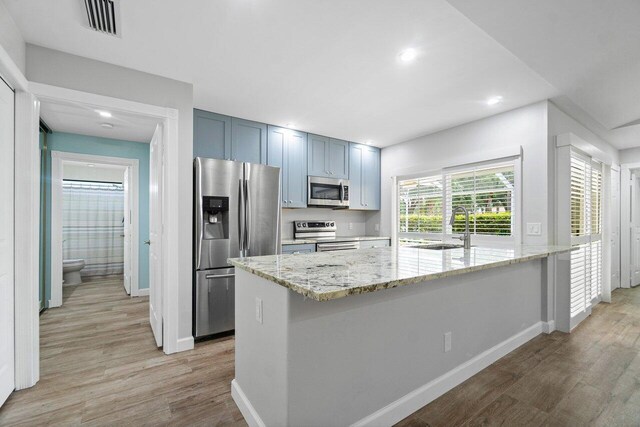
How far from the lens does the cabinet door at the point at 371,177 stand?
487 centimetres

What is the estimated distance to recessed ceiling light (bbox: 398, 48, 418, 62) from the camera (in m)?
2.16

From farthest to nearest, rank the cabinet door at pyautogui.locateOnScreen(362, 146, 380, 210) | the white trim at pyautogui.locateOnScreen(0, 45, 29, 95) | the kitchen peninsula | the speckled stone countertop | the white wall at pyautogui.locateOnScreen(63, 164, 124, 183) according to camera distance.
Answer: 1. the white wall at pyautogui.locateOnScreen(63, 164, 124, 183)
2. the cabinet door at pyautogui.locateOnScreen(362, 146, 380, 210)
3. the white trim at pyautogui.locateOnScreen(0, 45, 29, 95)
4. the kitchen peninsula
5. the speckled stone countertop

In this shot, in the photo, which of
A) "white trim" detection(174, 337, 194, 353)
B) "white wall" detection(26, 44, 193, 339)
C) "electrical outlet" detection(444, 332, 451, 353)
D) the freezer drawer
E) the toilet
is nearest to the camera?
"electrical outlet" detection(444, 332, 451, 353)

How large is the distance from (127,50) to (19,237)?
5.03ft

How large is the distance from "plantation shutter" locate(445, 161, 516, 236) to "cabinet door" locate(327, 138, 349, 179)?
1.55 m

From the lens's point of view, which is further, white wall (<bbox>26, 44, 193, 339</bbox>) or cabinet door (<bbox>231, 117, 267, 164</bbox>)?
cabinet door (<bbox>231, 117, 267, 164</bbox>)

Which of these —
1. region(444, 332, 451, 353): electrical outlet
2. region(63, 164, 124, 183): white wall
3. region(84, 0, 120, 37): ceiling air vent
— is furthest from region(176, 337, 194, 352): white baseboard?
region(63, 164, 124, 183): white wall

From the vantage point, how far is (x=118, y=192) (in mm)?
6340

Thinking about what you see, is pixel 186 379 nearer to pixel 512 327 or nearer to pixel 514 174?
pixel 512 327

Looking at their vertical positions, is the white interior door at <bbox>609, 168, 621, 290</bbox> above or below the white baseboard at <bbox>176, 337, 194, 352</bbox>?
above

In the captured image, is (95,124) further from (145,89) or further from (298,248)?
(298,248)

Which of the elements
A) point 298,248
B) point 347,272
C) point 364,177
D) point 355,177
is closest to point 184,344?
point 298,248

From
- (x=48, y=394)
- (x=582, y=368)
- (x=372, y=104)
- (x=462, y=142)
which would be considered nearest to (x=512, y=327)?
(x=582, y=368)

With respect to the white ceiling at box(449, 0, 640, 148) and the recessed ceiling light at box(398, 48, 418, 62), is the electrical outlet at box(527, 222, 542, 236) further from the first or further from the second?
the recessed ceiling light at box(398, 48, 418, 62)
